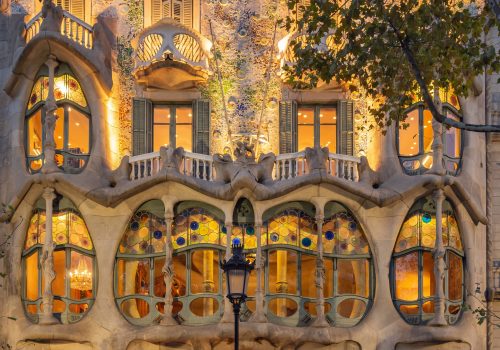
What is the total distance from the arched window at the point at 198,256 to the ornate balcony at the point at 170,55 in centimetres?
304

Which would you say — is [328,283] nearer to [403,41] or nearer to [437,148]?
[437,148]

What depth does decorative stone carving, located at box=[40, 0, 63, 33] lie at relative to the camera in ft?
105

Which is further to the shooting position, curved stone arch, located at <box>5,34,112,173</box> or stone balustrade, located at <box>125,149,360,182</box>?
curved stone arch, located at <box>5,34,112,173</box>

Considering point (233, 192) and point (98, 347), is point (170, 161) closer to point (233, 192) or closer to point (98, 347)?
point (233, 192)

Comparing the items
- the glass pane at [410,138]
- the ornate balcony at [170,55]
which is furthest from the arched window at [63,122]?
the glass pane at [410,138]

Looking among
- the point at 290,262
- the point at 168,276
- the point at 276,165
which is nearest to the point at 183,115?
the point at 276,165

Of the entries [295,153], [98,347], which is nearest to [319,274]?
[295,153]

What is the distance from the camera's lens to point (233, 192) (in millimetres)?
31500

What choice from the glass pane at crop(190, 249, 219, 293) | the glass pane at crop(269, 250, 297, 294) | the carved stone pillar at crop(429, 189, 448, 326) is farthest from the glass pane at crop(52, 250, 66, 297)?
the carved stone pillar at crop(429, 189, 448, 326)

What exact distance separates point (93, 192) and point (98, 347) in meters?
3.37

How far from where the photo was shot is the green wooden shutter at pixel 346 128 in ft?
109

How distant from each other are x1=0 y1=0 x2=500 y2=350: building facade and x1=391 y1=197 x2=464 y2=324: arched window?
41mm

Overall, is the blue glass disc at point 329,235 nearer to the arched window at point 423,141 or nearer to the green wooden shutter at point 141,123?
the arched window at point 423,141

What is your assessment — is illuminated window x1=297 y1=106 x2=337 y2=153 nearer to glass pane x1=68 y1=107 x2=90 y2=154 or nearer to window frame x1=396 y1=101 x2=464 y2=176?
window frame x1=396 y1=101 x2=464 y2=176
